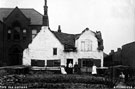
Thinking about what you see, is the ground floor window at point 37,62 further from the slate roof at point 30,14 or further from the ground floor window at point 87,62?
the slate roof at point 30,14

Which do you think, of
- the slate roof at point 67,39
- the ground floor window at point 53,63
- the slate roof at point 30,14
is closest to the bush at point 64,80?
the ground floor window at point 53,63

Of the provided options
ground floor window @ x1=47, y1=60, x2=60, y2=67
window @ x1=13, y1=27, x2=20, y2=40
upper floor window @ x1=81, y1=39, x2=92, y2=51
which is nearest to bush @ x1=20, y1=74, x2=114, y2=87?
ground floor window @ x1=47, y1=60, x2=60, y2=67

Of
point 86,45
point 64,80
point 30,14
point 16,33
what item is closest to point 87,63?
point 86,45

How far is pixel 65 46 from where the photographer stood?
61.3m

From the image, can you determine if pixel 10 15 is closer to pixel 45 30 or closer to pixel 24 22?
pixel 24 22

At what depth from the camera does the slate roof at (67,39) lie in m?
61.4

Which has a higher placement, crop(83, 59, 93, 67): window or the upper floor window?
the upper floor window

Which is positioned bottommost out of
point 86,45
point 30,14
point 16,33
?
point 86,45

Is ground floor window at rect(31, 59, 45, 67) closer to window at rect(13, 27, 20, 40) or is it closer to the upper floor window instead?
the upper floor window

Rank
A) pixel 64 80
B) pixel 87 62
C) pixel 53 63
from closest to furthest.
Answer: pixel 64 80
pixel 53 63
pixel 87 62

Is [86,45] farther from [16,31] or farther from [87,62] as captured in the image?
[16,31]

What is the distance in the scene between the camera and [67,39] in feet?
211

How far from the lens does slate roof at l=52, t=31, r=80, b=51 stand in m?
61.4

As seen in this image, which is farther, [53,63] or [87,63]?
[87,63]
